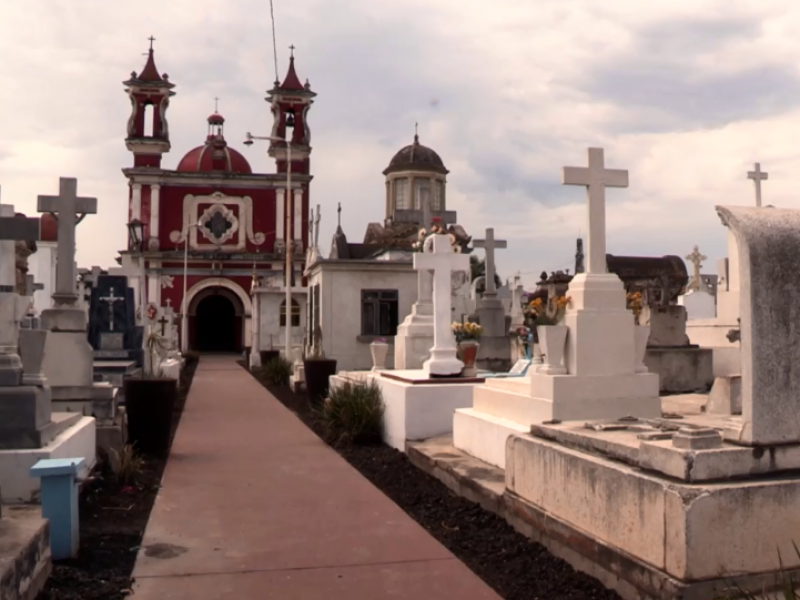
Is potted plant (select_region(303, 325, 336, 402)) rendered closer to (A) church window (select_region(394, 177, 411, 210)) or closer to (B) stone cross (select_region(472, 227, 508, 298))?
(B) stone cross (select_region(472, 227, 508, 298))

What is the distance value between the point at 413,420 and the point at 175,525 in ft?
11.3

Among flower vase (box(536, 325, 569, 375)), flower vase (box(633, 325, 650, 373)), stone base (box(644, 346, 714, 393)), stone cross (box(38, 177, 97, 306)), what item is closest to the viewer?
flower vase (box(536, 325, 569, 375))

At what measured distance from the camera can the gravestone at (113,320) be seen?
1402 cm

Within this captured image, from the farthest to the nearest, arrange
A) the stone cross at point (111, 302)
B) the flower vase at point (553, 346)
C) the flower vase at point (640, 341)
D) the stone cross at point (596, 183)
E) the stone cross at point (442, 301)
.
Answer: the stone cross at point (111, 302) < the stone cross at point (442, 301) < the stone cross at point (596, 183) < the flower vase at point (640, 341) < the flower vase at point (553, 346)

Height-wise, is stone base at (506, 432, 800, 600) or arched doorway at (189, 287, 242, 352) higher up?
arched doorway at (189, 287, 242, 352)

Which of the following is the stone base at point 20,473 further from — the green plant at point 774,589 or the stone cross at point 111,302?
the stone cross at point 111,302

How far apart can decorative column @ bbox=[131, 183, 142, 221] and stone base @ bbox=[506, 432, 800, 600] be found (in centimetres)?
4012

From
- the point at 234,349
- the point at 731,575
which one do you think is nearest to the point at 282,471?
the point at 731,575

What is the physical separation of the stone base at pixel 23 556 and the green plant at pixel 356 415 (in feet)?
17.5

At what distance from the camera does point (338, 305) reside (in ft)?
68.9

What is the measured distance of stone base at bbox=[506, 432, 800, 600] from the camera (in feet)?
11.8

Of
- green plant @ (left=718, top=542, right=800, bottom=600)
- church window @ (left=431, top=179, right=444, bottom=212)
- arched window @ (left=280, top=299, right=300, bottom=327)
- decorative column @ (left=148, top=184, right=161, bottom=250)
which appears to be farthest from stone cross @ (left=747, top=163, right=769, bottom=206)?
decorative column @ (left=148, top=184, right=161, bottom=250)

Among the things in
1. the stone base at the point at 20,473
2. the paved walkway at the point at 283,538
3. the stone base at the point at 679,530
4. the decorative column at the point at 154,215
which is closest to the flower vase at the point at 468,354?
the paved walkway at the point at 283,538

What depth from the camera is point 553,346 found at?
6770 mm
